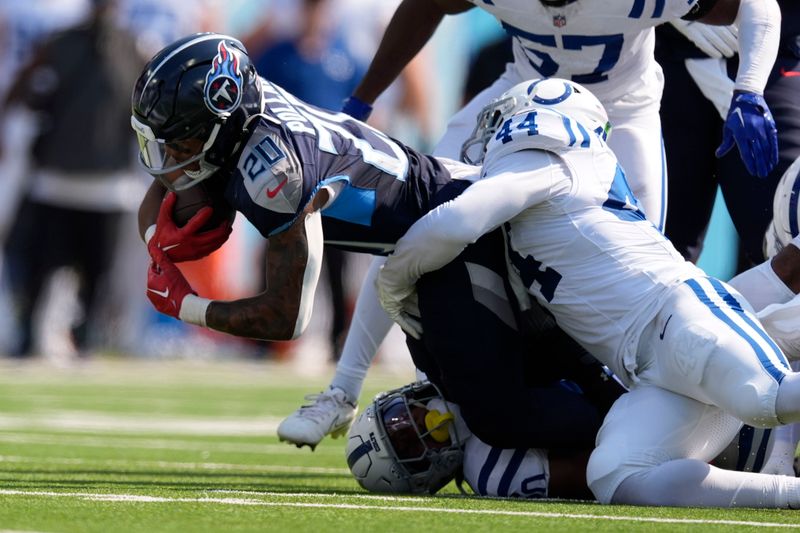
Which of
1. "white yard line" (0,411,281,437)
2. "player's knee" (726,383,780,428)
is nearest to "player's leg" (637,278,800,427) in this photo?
"player's knee" (726,383,780,428)

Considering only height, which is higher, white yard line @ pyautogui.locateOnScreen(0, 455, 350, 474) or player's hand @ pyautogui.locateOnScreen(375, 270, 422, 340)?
player's hand @ pyautogui.locateOnScreen(375, 270, 422, 340)

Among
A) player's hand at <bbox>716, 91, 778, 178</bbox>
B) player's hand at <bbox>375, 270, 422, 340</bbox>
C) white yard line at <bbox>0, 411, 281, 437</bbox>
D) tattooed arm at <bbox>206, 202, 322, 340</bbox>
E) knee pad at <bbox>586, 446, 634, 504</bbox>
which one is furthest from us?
white yard line at <bbox>0, 411, 281, 437</bbox>

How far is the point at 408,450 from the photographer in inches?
159

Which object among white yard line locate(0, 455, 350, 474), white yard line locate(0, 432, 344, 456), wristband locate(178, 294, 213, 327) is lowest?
white yard line locate(0, 432, 344, 456)

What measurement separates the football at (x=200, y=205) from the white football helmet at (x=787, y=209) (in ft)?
4.99

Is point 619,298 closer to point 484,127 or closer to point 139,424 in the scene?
point 484,127

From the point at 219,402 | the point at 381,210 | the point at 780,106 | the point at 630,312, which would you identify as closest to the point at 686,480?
the point at 630,312

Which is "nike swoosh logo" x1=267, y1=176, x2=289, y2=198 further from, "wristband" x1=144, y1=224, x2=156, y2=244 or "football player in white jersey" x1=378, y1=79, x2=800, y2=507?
"wristband" x1=144, y1=224, x2=156, y2=244

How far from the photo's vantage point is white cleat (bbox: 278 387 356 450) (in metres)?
4.27

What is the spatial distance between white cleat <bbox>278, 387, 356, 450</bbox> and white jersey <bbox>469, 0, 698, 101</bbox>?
1.17 meters

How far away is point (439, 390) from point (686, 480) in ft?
2.84

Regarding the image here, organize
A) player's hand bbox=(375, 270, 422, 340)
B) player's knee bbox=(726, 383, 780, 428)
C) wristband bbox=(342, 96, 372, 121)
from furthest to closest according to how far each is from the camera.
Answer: wristband bbox=(342, 96, 372, 121) → player's hand bbox=(375, 270, 422, 340) → player's knee bbox=(726, 383, 780, 428)

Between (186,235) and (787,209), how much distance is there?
5.40ft

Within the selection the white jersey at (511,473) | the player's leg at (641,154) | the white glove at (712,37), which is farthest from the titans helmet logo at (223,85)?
the white glove at (712,37)
